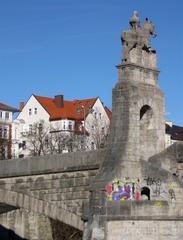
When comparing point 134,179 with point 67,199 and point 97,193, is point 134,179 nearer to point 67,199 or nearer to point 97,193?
point 97,193

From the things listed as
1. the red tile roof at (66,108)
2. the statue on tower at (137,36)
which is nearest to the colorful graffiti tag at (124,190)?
the statue on tower at (137,36)

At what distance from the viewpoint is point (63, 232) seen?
4869 centimetres

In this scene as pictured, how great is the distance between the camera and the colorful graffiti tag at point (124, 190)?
26.5 metres

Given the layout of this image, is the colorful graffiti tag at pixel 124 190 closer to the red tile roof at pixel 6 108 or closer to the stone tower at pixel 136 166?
the stone tower at pixel 136 166

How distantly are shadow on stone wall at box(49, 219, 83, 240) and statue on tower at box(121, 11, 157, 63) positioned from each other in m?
20.9

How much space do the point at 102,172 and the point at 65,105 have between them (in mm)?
72726

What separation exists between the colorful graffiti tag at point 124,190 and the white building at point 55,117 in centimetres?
5903

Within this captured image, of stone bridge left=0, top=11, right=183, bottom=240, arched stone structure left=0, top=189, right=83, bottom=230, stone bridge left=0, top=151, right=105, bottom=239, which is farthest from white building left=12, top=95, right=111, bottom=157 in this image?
stone bridge left=0, top=11, right=183, bottom=240

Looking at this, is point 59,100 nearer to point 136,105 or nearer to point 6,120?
point 6,120

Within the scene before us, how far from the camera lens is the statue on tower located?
2791 cm

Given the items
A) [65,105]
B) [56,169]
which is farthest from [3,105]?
[56,169]

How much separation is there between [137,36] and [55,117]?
225 feet

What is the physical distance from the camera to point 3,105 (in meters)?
110

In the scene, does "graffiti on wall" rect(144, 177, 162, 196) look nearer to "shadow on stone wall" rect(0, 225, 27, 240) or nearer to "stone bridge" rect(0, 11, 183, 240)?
"stone bridge" rect(0, 11, 183, 240)
